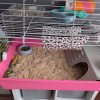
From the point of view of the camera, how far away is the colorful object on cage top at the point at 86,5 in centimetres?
71

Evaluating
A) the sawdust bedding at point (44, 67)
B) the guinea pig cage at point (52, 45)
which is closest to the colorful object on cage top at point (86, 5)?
the guinea pig cage at point (52, 45)

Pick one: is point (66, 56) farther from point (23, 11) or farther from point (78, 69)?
point (23, 11)

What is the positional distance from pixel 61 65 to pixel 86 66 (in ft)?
0.34

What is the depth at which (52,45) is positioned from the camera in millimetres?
678

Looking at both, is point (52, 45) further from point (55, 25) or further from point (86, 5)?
point (86, 5)

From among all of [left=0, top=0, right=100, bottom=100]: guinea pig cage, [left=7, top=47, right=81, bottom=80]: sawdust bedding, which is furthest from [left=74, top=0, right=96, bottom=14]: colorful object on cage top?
[left=7, top=47, right=81, bottom=80]: sawdust bedding

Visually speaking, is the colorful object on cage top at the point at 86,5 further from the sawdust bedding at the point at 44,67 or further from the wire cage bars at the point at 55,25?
the sawdust bedding at the point at 44,67

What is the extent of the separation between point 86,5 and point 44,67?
30cm

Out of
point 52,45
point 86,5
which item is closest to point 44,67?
point 52,45

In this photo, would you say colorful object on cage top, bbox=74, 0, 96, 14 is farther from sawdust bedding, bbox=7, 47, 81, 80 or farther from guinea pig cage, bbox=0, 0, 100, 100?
sawdust bedding, bbox=7, 47, 81, 80

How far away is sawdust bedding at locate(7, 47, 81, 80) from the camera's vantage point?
694mm

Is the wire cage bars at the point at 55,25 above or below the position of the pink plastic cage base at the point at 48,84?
above

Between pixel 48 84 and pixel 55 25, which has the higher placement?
pixel 55 25

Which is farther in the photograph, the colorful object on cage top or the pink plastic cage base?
the colorful object on cage top
